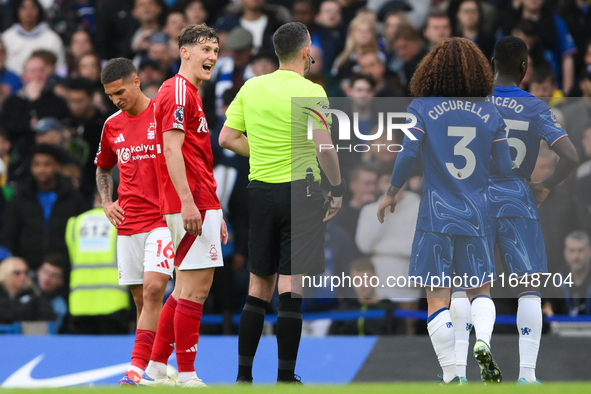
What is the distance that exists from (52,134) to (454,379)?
608 cm

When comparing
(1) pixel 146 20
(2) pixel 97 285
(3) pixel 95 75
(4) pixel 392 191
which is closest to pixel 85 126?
(3) pixel 95 75

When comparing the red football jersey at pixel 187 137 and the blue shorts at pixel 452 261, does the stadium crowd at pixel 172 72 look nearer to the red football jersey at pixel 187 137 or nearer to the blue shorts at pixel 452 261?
the blue shorts at pixel 452 261

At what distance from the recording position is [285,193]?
18.0ft

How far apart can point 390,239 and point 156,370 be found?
1708 mm


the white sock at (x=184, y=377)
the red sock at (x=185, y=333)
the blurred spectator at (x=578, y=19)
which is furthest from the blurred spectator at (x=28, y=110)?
the blurred spectator at (x=578, y=19)

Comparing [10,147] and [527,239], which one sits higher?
[10,147]

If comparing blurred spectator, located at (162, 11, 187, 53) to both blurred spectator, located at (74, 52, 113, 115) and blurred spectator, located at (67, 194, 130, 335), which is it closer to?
blurred spectator, located at (74, 52, 113, 115)

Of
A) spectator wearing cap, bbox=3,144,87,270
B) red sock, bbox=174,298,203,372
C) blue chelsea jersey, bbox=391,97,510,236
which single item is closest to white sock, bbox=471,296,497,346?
blue chelsea jersey, bbox=391,97,510,236

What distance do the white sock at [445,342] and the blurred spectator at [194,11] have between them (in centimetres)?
650

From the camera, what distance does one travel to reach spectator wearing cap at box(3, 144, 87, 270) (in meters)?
9.04

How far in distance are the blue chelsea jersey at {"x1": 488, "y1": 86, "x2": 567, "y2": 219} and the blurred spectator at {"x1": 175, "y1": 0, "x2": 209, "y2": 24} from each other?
19.4 feet

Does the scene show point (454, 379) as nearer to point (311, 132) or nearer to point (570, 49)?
point (311, 132)

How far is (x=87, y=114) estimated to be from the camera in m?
9.98

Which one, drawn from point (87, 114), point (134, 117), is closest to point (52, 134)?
point (87, 114)
